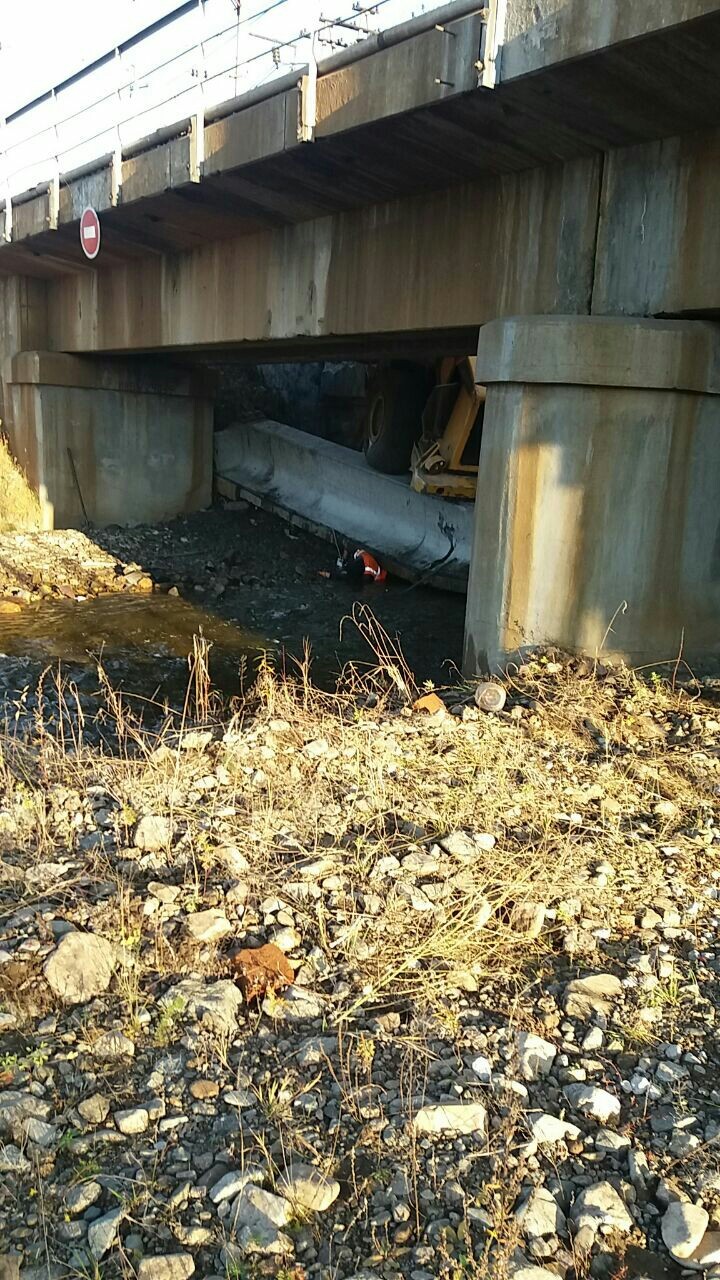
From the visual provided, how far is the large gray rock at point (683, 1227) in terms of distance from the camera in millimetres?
2021

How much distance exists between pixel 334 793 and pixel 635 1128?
204 cm

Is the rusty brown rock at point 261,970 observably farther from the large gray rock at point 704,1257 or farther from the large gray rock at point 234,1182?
the large gray rock at point 704,1257

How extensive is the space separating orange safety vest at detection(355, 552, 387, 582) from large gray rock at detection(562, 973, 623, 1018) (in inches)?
376

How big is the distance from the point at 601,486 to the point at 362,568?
6.54 m

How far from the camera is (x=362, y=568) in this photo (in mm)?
12289

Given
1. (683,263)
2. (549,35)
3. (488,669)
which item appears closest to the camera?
(549,35)

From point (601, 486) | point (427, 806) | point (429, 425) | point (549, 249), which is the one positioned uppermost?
point (549, 249)

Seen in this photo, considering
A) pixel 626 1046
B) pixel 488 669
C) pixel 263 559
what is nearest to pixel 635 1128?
pixel 626 1046

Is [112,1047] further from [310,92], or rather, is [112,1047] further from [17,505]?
[17,505]

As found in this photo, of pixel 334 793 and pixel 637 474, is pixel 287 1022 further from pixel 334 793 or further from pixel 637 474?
pixel 637 474

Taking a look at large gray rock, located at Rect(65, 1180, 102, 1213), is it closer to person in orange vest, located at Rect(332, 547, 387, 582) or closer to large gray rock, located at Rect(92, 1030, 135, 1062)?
large gray rock, located at Rect(92, 1030, 135, 1062)

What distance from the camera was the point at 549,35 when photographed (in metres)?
5.14

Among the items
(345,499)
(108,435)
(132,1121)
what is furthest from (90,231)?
Answer: (132,1121)

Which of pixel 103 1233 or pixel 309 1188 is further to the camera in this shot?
pixel 309 1188
